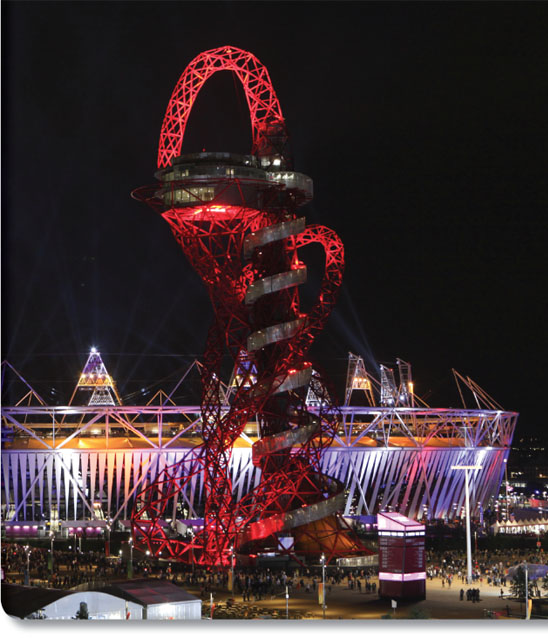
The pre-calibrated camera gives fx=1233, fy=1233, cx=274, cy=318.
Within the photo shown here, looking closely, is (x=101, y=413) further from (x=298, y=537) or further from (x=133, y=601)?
(x=133, y=601)

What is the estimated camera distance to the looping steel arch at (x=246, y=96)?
153 ft

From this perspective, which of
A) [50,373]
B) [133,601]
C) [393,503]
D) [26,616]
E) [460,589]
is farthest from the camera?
[50,373]

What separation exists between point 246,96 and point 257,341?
1013 centimetres

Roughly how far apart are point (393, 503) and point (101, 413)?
73.7 ft

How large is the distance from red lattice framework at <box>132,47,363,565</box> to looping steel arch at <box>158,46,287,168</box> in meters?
0.05

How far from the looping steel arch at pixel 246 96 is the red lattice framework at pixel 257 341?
0.05 metres

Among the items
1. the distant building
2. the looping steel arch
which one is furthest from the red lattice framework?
the distant building

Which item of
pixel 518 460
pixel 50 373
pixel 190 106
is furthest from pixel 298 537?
pixel 518 460

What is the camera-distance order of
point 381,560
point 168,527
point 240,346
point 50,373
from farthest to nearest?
point 50,373, point 168,527, point 240,346, point 381,560

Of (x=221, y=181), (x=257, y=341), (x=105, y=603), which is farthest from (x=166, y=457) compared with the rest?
(x=105, y=603)

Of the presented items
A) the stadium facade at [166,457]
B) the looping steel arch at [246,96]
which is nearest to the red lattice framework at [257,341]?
the looping steel arch at [246,96]

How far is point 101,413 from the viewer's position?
2992 inches

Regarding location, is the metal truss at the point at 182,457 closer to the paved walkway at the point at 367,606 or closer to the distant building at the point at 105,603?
the paved walkway at the point at 367,606

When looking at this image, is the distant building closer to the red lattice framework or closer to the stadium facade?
the red lattice framework
